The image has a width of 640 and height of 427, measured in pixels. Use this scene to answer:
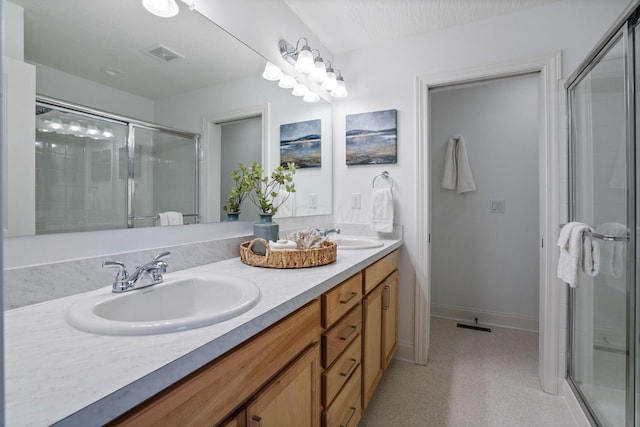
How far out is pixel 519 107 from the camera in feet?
8.75

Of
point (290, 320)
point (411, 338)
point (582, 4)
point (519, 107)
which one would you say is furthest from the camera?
point (519, 107)

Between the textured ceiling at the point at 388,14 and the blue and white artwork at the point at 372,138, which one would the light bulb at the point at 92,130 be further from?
the blue and white artwork at the point at 372,138

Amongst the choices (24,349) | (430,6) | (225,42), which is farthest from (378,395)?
(430,6)

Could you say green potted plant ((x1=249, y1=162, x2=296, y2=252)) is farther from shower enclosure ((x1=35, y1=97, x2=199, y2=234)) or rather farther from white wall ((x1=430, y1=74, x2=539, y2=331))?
white wall ((x1=430, y1=74, x2=539, y2=331))

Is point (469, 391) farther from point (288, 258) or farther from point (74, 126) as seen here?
point (74, 126)

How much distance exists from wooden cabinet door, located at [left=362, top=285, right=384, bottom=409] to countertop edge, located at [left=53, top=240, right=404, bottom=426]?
0.73 m

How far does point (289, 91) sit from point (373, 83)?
694 mm

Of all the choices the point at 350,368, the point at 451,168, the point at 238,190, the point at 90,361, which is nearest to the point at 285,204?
the point at 238,190

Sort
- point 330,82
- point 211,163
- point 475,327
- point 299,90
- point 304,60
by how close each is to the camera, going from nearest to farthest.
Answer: point 211,163 → point 304,60 → point 299,90 → point 330,82 → point 475,327

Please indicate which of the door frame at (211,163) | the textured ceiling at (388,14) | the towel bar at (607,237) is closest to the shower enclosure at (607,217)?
the towel bar at (607,237)

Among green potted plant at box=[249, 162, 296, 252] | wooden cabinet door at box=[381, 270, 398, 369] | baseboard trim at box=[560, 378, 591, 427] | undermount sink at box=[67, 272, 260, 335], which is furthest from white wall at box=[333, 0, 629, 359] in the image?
undermount sink at box=[67, 272, 260, 335]

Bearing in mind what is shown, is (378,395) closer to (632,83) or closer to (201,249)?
(201,249)

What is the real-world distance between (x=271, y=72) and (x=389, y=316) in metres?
1.58

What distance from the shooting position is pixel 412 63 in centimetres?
216
